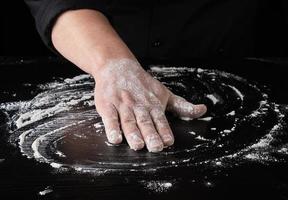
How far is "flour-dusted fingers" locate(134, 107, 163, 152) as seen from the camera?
84 cm

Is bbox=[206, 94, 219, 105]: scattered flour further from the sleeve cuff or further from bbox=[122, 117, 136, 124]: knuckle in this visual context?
the sleeve cuff

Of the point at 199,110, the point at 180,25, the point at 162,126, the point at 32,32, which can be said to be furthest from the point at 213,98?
the point at 32,32

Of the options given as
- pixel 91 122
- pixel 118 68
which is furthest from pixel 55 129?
pixel 118 68

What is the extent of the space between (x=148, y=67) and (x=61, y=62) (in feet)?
0.74

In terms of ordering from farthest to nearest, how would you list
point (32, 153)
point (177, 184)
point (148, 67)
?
point (148, 67)
point (32, 153)
point (177, 184)

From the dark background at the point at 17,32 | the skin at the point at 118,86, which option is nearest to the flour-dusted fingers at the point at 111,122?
the skin at the point at 118,86

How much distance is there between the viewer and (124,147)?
854 mm

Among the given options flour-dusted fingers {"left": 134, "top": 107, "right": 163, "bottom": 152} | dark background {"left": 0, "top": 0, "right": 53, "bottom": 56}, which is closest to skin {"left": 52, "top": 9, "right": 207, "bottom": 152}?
flour-dusted fingers {"left": 134, "top": 107, "right": 163, "bottom": 152}

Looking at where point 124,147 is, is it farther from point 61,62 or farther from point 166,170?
point 61,62

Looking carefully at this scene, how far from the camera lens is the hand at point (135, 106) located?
2.83ft

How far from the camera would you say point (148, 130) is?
868mm

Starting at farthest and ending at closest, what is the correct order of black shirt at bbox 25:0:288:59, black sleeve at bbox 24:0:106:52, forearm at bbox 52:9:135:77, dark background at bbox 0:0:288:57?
dark background at bbox 0:0:288:57 → black shirt at bbox 25:0:288:59 → black sleeve at bbox 24:0:106:52 → forearm at bbox 52:9:135:77

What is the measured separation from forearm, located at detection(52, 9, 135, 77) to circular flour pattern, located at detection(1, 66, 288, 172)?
63 mm

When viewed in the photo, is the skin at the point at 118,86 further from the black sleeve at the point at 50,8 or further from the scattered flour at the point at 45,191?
the scattered flour at the point at 45,191
